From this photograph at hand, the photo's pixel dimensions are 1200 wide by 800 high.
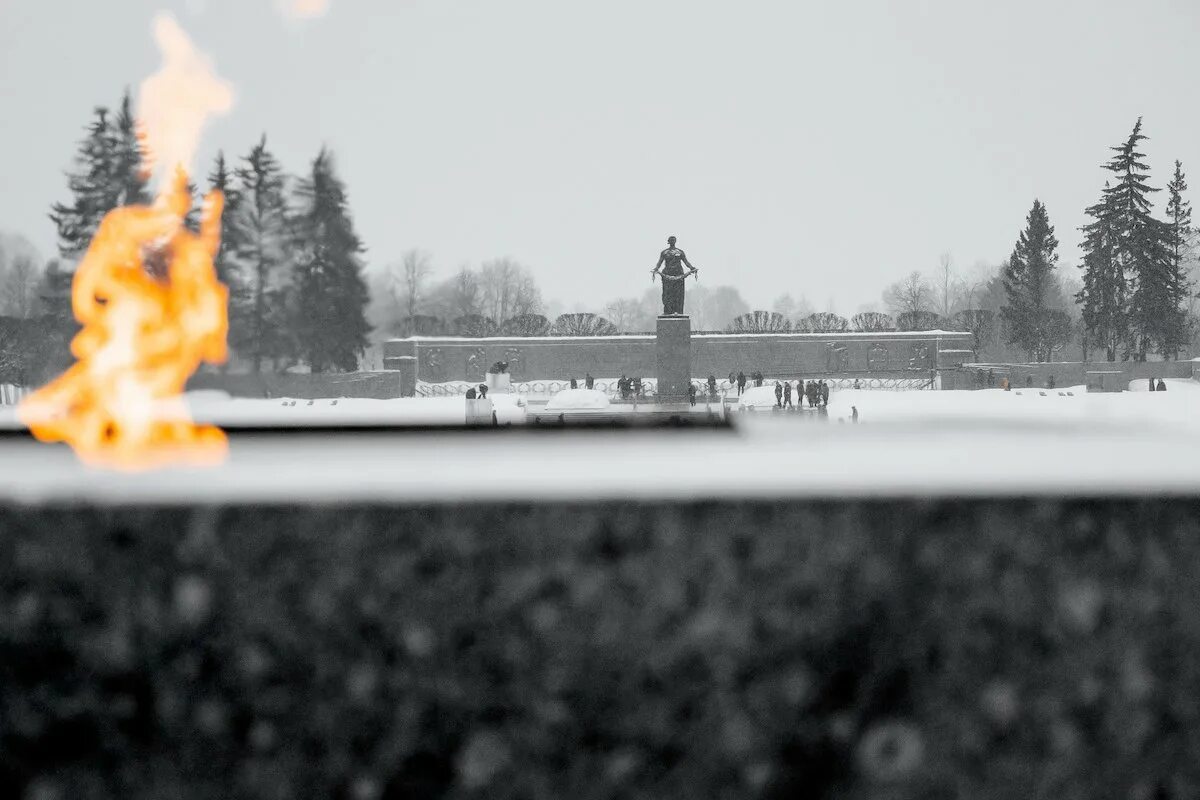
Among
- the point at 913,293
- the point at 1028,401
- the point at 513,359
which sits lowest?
the point at 1028,401

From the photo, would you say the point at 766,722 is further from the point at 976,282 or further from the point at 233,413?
the point at 976,282

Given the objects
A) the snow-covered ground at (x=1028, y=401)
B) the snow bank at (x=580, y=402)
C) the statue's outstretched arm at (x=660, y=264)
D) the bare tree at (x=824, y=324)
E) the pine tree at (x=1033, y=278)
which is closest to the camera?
the statue's outstretched arm at (x=660, y=264)

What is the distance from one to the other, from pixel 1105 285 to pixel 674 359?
2220 cm

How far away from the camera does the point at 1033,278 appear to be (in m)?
42.4

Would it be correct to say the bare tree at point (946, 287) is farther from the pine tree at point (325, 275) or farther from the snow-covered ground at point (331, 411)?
the pine tree at point (325, 275)

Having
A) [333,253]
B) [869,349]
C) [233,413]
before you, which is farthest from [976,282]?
[233,413]

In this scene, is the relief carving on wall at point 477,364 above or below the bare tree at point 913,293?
below

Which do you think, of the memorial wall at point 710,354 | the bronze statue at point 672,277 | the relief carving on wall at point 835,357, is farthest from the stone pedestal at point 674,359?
the relief carving on wall at point 835,357

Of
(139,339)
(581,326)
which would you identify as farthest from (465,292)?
(139,339)

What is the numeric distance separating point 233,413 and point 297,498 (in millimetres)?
2859

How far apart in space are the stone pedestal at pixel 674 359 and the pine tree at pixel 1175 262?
Result: 773 inches

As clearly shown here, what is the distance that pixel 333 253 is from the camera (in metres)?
17.0

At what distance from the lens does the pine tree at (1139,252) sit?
3606 centimetres

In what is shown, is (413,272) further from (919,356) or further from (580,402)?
(919,356)
